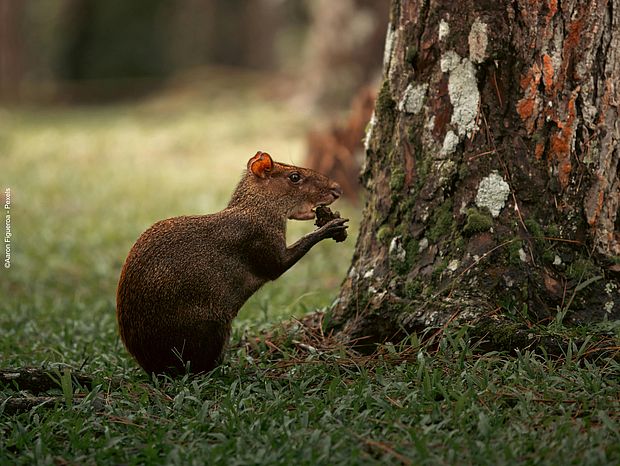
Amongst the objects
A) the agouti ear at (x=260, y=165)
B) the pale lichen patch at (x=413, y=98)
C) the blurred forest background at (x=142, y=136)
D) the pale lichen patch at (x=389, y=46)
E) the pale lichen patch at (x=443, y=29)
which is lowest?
the blurred forest background at (x=142, y=136)

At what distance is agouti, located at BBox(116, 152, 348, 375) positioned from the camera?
4.13m

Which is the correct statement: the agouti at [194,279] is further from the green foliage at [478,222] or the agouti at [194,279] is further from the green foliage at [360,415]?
the green foliage at [478,222]

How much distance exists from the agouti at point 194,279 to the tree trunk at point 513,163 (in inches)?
23.3

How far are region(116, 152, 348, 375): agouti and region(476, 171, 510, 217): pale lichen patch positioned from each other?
746 millimetres

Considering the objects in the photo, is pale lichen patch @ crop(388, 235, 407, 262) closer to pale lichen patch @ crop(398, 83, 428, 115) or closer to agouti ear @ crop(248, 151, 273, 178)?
pale lichen patch @ crop(398, 83, 428, 115)

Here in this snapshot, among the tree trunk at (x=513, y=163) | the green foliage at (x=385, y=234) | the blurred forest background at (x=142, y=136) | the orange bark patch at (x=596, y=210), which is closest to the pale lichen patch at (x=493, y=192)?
Result: the tree trunk at (x=513, y=163)

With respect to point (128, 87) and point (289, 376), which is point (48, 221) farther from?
point (128, 87)

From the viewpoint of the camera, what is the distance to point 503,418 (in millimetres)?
3293

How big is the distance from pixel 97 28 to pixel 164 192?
13720mm

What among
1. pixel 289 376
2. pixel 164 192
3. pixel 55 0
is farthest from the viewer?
pixel 55 0

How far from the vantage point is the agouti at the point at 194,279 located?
413 cm

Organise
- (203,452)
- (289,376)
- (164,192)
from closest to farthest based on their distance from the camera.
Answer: (203,452)
(289,376)
(164,192)

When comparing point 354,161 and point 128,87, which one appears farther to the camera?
point 128,87

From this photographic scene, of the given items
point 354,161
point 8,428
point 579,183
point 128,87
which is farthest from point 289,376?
point 128,87
